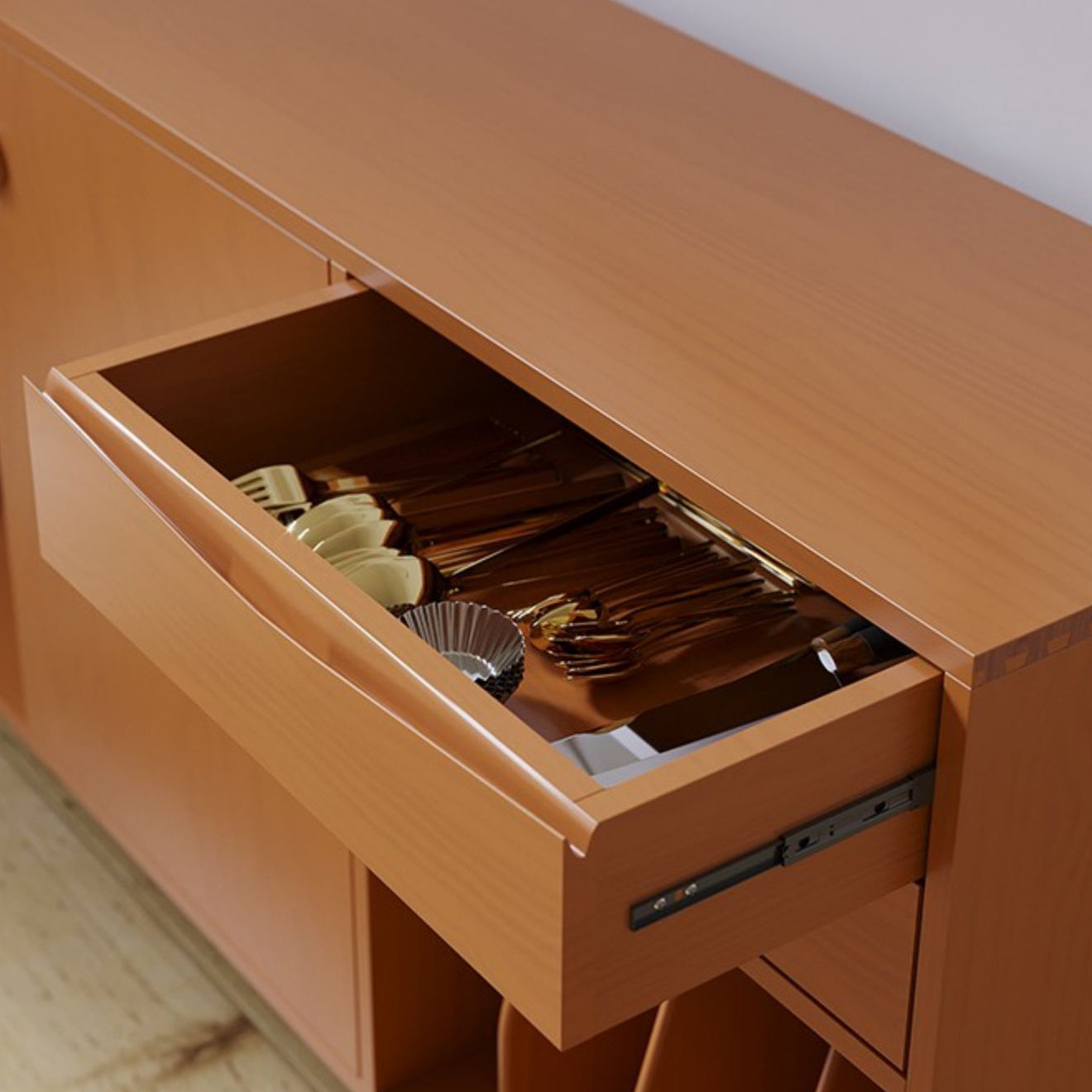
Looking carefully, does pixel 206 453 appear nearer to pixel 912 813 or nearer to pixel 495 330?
pixel 495 330

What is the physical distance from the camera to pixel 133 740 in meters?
1.51

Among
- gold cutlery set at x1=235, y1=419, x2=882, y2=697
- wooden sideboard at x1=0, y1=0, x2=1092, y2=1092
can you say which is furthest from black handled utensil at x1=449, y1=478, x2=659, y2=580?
wooden sideboard at x1=0, y1=0, x2=1092, y2=1092

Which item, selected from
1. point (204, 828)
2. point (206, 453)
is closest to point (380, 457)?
point (206, 453)

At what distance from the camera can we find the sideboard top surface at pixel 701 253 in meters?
0.85

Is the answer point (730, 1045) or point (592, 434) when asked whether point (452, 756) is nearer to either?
point (592, 434)

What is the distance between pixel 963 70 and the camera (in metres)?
1.19

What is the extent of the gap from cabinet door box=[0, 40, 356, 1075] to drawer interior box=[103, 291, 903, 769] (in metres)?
0.06

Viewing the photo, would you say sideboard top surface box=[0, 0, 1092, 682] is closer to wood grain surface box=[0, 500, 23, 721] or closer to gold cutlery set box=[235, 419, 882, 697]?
gold cutlery set box=[235, 419, 882, 697]

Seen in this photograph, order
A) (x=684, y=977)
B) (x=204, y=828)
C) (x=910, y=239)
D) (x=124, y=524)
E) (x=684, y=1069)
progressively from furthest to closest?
(x=204, y=828) < (x=684, y=1069) < (x=910, y=239) < (x=124, y=524) < (x=684, y=977)

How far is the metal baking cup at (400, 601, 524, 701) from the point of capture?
3.26 ft

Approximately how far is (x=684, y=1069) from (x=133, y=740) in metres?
0.53

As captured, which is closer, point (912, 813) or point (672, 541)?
point (912, 813)

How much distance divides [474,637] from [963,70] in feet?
1.52

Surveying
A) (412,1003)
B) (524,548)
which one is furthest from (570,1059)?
(524,548)
